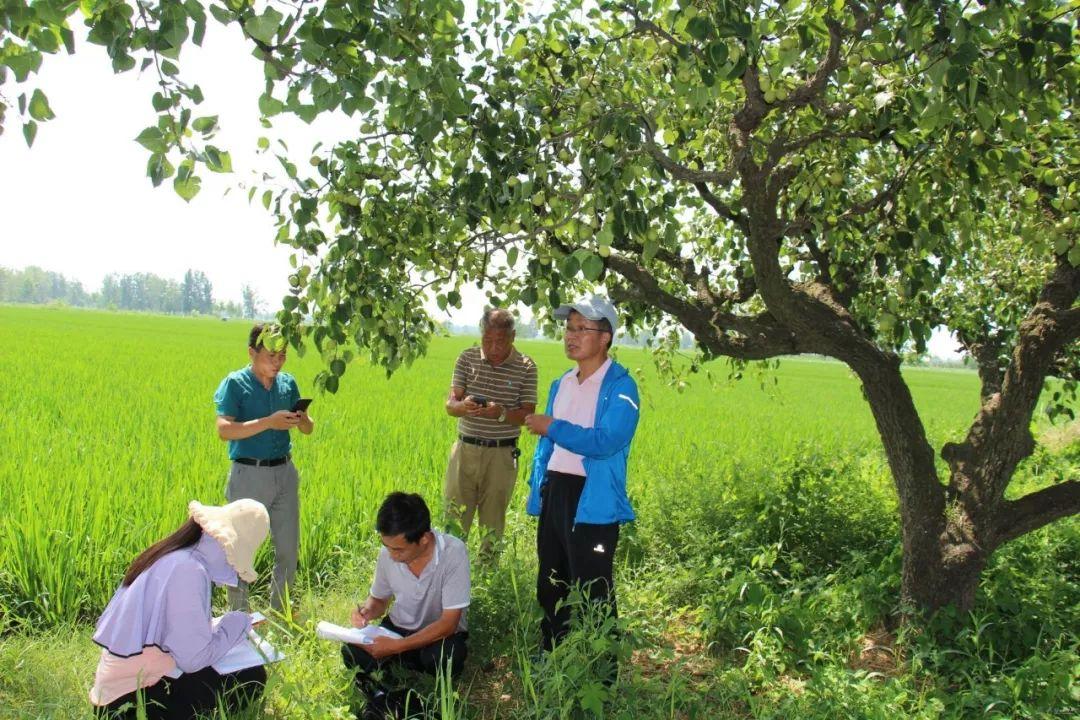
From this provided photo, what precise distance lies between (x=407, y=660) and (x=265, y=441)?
52.3 inches

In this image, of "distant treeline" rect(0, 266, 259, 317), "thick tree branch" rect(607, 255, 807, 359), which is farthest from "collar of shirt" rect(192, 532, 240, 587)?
"distant treeline" rect(0, 266, 259, 317)

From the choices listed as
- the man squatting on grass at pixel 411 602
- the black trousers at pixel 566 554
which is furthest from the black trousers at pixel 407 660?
the black trousers at pixel 566 554

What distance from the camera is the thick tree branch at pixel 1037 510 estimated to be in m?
3.98

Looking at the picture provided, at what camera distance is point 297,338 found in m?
2.80

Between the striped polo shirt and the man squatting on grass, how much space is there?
1.31m

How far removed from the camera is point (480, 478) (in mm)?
4672

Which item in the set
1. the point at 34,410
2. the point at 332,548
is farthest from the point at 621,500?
the point at 34,410

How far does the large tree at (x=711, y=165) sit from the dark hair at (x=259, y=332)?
0.14 m

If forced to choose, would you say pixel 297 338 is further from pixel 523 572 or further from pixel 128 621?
pixel 523 572

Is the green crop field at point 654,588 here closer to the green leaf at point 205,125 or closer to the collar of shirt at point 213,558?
the collar of shirt at point 213,558

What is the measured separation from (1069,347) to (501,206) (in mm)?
4314

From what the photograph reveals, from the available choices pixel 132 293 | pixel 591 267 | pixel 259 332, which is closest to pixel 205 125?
pixel 591 267

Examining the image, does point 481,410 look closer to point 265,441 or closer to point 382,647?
point 265,441

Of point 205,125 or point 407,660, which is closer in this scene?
point 205,125
